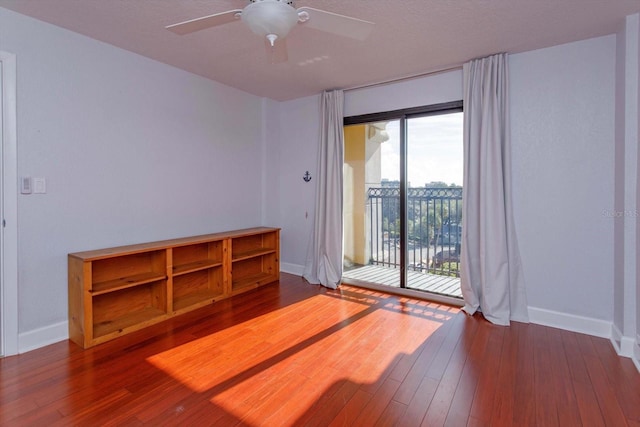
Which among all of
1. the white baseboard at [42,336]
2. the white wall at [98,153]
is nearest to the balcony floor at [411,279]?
the white wall at [98,153]

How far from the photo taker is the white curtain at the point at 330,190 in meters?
4.15

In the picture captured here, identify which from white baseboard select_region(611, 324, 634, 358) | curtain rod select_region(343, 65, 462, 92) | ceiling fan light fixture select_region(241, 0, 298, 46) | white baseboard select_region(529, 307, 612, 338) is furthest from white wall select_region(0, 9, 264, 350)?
white baseboard select_region(611, 324, 634, 358)

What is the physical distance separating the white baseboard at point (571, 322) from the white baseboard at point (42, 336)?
4047 millimetres

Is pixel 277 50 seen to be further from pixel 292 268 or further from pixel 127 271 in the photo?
pixel 292 268

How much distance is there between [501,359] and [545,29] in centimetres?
255

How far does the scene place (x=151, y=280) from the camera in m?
2.94

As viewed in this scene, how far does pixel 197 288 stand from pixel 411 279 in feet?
8.18

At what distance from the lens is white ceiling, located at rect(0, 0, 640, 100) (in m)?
2.27

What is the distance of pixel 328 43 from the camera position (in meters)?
2.83

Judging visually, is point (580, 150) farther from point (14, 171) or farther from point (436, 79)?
point (14, 171)

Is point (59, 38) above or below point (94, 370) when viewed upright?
above

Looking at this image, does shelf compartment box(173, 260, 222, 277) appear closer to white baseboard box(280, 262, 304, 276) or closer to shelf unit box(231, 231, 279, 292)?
shelf unit box(231, 231, 279, 292)

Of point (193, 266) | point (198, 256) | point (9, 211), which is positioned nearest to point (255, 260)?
point (198, 256)

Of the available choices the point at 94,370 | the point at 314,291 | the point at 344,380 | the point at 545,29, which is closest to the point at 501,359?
the point at 344,380
